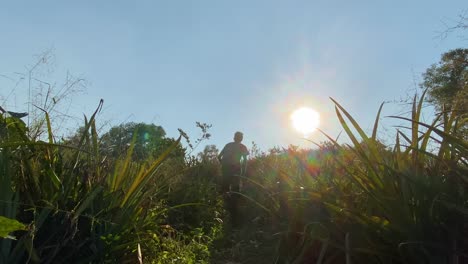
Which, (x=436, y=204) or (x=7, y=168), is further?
(x=7, y=168)

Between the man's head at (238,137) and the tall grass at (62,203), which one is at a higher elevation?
the man's head at (238,137)

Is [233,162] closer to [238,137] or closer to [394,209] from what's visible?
[238,137]

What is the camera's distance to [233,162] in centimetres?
877

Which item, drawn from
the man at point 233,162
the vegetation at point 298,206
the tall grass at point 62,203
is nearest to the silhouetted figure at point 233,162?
the man at point 233,162

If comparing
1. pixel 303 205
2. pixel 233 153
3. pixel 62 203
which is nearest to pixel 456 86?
pixel 303 205

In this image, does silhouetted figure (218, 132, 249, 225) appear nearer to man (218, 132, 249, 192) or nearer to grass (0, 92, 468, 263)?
man (218, 132, 249, 192)

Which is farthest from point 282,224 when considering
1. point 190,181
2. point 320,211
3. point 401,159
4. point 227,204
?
point 227,204

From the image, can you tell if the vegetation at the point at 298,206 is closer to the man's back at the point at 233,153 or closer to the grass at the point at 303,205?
the grass at the point at 303,205

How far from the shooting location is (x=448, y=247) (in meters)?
1.90

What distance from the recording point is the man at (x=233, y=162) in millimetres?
8789

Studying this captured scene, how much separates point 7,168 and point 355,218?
188cm

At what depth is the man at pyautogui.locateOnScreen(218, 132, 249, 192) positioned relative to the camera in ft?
28.8

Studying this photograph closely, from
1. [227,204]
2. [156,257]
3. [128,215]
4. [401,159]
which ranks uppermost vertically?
[227,204]

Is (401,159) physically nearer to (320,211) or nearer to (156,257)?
(320,211)
